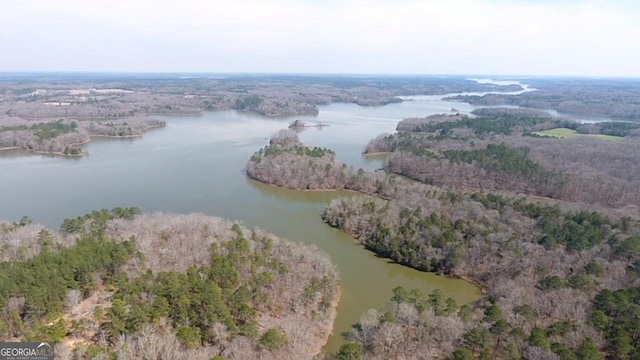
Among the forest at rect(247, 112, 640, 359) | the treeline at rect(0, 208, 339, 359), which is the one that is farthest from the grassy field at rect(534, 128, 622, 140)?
the treeline at rect(0, 208, 339, 359)

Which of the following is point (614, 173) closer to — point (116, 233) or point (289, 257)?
point (289, 257)

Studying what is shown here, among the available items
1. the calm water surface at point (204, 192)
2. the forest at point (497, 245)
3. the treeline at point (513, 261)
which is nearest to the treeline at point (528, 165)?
the forest at point (497, 245)

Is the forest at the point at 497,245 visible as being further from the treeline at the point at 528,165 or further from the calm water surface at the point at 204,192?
the calm water surface at the point at 204,192

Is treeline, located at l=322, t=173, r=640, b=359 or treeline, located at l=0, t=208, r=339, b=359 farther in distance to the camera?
treeline, located at l=322, t=173, r=640, b=359

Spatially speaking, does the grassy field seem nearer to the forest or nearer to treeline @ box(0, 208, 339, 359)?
the forest

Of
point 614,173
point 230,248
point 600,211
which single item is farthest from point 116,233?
point 614,173

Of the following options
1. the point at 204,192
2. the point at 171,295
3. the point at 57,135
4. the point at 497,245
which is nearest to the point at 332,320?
the point at 171,295

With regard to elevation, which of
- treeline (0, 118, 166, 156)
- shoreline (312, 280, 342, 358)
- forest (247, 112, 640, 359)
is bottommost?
shoreline (312, 280, 342, 358)
